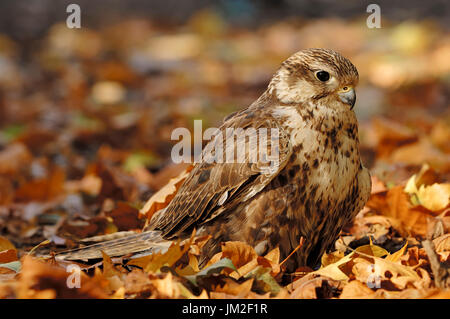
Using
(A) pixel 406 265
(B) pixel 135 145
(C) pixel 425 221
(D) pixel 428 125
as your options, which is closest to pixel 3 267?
(A) pixel 406 265

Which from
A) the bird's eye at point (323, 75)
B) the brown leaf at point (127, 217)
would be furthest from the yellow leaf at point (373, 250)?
the brown leaf at point (127, 217)

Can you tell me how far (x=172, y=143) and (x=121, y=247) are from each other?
10.4 feet

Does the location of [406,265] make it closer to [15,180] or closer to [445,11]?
[15,180]

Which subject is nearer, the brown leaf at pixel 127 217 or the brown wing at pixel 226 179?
the brown wing at pixel 226 179

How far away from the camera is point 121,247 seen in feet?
11.4

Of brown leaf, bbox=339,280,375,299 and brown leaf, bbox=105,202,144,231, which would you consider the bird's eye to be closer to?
brown leaf, bbox=339,280,375,299

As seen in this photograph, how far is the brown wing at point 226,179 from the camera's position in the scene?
317cm

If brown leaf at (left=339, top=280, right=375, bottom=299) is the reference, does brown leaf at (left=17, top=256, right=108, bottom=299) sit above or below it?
above

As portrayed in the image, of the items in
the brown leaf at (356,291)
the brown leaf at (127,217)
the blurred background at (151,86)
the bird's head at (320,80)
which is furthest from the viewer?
the blurred background at (151,86)

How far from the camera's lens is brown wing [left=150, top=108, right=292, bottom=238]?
3170mm

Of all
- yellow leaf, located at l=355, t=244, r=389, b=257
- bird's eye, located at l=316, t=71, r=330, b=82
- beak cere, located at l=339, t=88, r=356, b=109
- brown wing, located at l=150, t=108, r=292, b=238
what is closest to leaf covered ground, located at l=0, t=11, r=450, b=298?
yellow leaf, located at l=355, t=244, r=389, b=257

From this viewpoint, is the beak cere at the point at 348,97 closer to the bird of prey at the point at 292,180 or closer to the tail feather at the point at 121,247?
the bird of prey at the point at 292,180

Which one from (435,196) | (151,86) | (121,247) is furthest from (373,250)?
(151,86)
